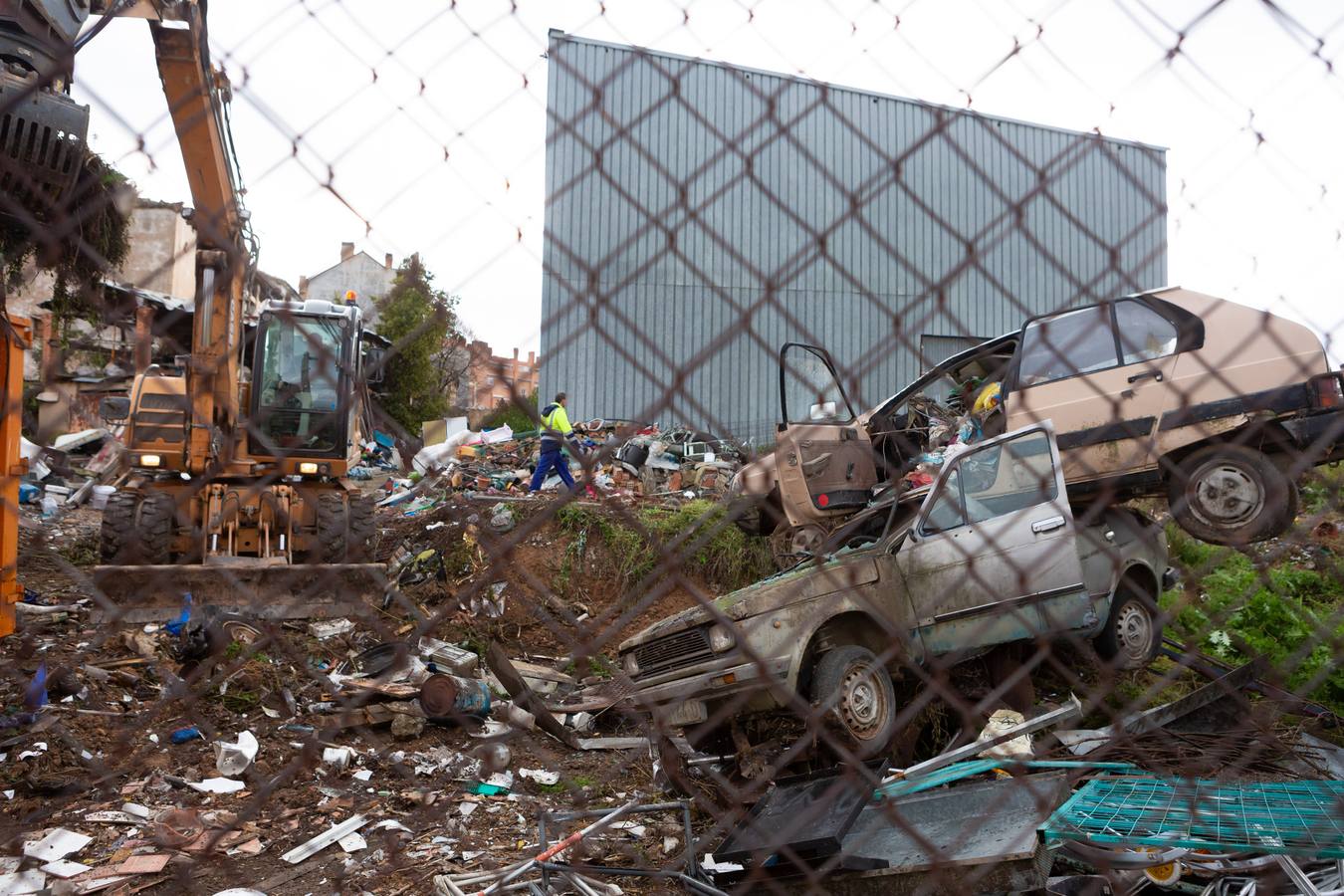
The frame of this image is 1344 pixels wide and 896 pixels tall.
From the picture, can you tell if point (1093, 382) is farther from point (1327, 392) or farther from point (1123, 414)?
point (1327, 392)

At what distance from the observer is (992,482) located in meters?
4.83

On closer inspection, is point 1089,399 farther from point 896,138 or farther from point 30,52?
point 30,52

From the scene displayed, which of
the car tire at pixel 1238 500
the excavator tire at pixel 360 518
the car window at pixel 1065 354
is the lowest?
the excavator tire at pixel 360 518

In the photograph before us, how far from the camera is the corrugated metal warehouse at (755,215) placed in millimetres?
1211

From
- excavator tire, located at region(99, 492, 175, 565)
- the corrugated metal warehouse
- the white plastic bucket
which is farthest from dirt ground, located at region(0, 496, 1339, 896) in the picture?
the white plastic bucket

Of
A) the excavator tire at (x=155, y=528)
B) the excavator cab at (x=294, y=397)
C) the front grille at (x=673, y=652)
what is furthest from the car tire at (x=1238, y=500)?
the excavator tire at (x=155, y=528)

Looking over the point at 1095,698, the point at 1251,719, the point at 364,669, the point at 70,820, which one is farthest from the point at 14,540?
the point at 1251,719

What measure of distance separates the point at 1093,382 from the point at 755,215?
1.71 m

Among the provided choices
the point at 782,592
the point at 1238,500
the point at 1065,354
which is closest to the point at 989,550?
the point at 782,592

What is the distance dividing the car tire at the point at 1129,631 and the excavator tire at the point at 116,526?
24.4ft

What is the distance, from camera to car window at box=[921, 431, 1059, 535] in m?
4.73

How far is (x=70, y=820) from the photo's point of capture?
3.96 m

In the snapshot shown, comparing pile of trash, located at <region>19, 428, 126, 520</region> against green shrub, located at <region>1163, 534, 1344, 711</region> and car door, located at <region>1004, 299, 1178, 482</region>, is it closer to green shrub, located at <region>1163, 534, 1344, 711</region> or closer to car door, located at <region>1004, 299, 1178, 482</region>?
car door, located at <region>1004, 299, 1178, 482</region>

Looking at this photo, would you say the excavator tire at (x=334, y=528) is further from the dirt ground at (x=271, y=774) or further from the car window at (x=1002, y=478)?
the car window at (x=1002, y=478)
